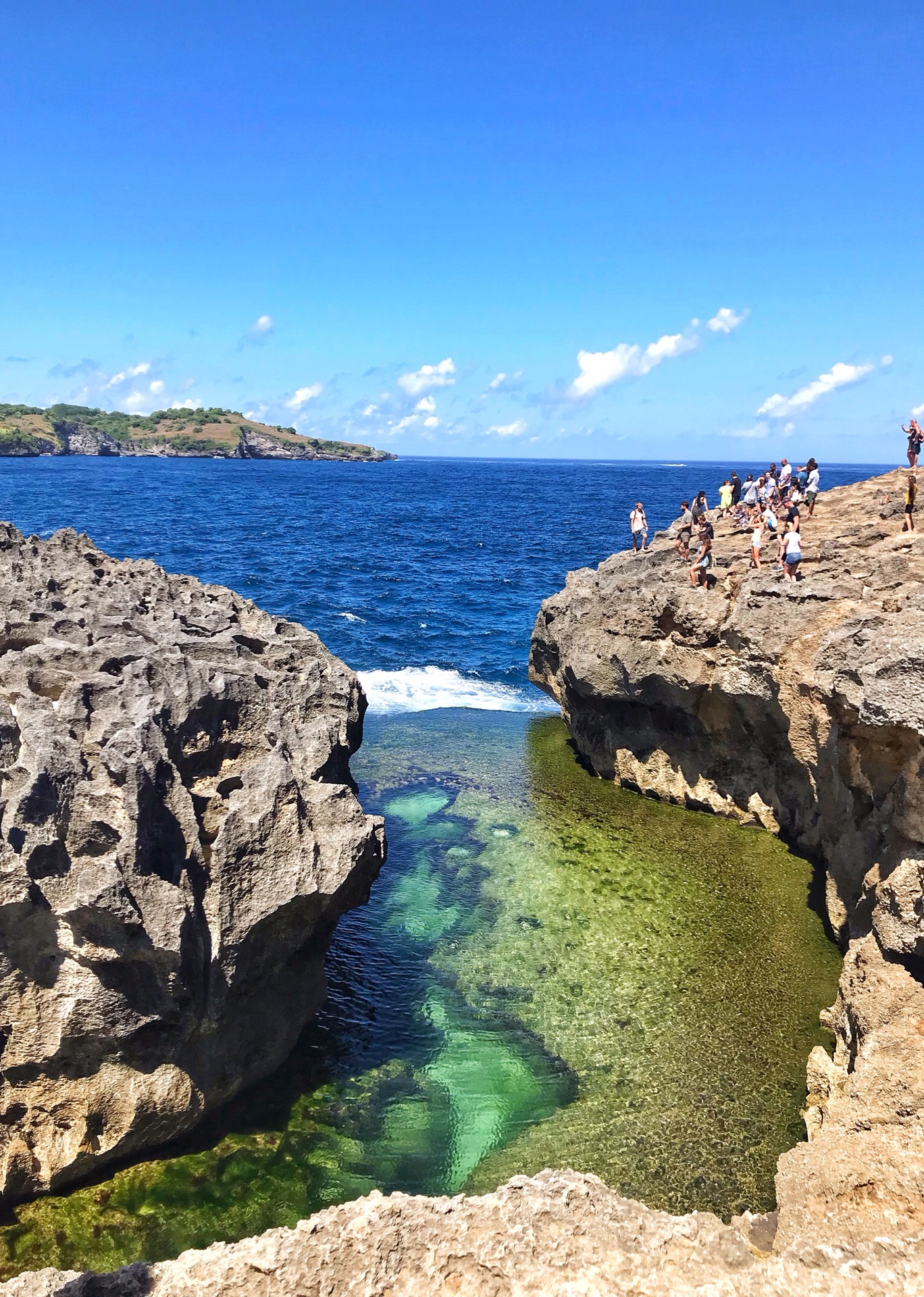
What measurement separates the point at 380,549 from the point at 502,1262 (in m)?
61.6

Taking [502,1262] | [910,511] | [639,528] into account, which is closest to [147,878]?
[502,1262]

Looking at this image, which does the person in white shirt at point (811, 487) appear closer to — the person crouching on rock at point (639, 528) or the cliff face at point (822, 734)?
the cliff face at point (822, 734)

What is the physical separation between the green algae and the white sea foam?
10339mm

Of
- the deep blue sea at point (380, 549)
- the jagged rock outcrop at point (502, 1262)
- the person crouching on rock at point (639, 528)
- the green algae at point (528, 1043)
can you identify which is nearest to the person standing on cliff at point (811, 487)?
the person crouching on rock at point (639, 528)

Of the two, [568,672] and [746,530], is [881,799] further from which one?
[746,530]

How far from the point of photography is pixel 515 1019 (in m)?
13.2

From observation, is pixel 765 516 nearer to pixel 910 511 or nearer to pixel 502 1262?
pixel 910 511

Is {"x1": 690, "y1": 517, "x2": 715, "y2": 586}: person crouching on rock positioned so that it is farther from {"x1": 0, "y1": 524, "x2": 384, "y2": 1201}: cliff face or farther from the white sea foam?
{"x1": 0, "y1": 524, "x2": 384, "y2": 1201}: cliff face

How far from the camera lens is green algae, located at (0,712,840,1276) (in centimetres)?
995

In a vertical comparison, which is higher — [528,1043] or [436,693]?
[436,693]

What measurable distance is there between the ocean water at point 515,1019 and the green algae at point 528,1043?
0.11 ft

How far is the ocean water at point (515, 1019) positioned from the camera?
33.0 feet

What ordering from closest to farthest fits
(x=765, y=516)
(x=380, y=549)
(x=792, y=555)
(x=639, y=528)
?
1. (x=792, y=555)
2. (x=765, y=516)
3. (x=639, y=528)
4. (x=380, y=549)

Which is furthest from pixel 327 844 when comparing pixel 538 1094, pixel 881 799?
pixel 881 799
